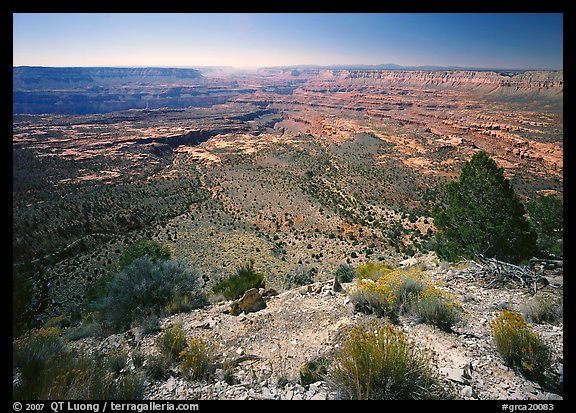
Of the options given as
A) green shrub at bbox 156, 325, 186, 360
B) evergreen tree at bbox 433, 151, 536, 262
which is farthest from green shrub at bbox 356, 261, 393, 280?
green shrub at bbox 156, 325, 186, 360

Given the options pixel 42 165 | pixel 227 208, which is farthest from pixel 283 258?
pixel 42 165

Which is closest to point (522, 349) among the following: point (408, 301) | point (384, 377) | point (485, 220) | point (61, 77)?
point (384, 377)

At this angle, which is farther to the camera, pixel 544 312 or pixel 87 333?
pixel 87 333

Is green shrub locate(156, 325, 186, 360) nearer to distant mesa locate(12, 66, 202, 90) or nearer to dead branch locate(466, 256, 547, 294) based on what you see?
dead branch locate(466, 256, 547, 294)

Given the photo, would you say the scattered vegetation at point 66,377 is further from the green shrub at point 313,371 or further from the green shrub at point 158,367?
the green shrub at point 313,371

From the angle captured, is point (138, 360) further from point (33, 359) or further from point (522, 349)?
point (522, 349)

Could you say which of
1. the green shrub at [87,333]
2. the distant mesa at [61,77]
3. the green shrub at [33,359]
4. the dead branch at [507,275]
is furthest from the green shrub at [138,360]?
the distant mesa at [61,77]

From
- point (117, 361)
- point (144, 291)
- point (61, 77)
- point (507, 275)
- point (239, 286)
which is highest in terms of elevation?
point (61, 77)
